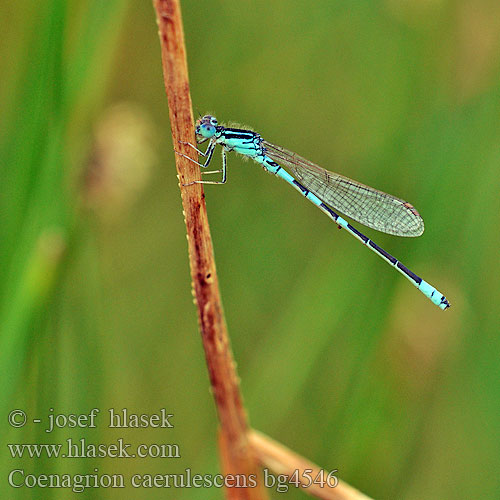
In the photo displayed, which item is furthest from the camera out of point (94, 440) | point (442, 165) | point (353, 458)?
point (442, 165)

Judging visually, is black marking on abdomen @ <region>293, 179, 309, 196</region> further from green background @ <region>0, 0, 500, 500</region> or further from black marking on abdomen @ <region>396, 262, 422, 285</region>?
black marking on abdomen @ <region>396, 262, 422, 285</region>

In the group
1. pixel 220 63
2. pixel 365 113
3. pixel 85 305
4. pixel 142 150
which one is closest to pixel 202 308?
pixel 85 305

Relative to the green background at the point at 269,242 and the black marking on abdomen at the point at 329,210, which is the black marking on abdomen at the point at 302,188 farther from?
the green background at the point at 269,242

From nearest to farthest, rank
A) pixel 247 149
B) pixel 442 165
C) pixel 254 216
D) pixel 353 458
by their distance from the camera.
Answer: pixel 353 458, pixel 442 165, pixel 247 149, pixel 254 216

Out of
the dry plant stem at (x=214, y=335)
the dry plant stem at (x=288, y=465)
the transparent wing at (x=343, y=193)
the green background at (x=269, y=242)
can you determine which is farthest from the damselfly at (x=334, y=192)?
the dry plant stem at (x=288, y=465)

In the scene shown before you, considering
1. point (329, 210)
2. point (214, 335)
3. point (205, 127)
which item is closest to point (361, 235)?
point (329, 210)

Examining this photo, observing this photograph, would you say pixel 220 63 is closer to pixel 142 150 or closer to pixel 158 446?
pixel 142 150

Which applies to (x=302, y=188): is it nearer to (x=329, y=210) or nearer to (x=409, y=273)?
(x=329, y=210)
